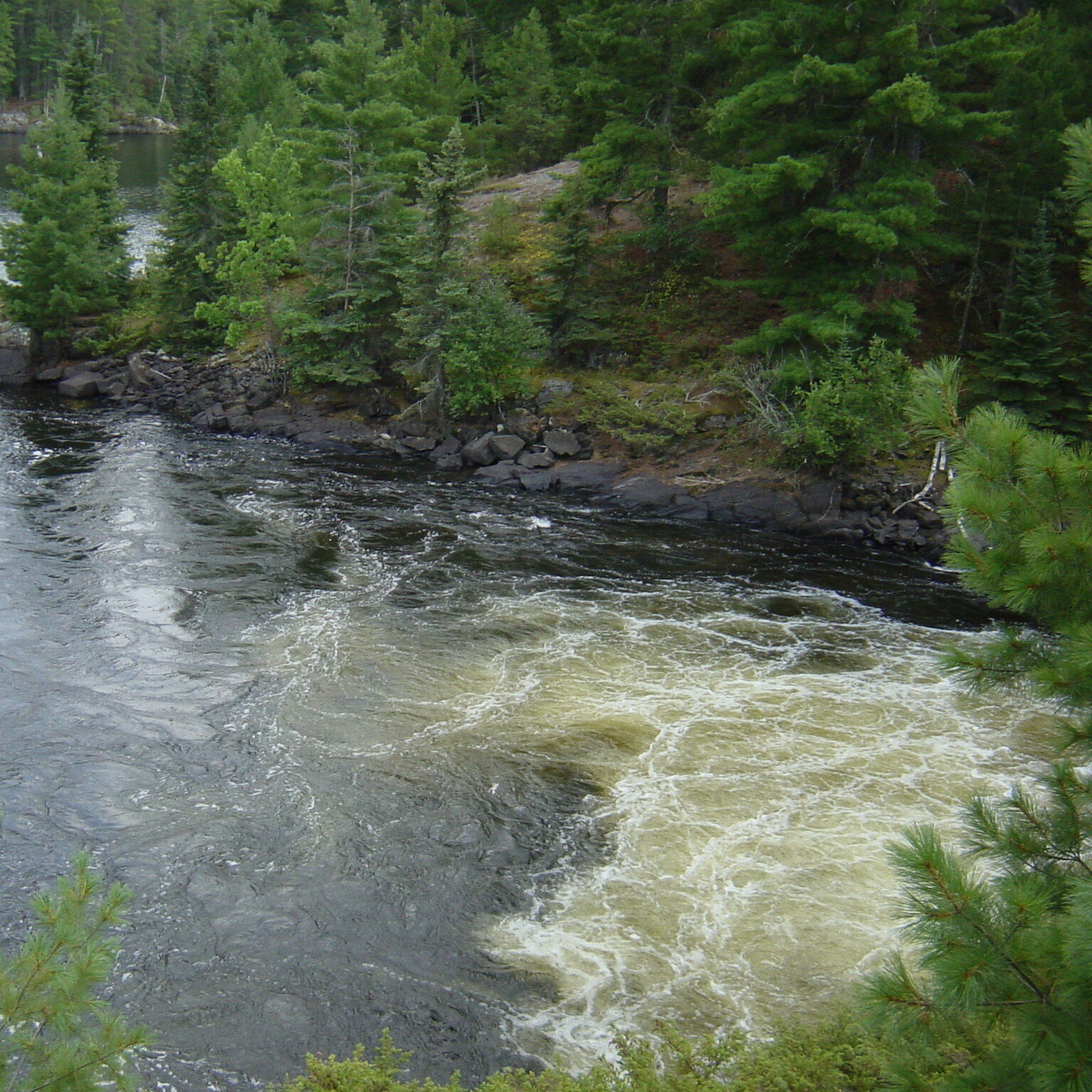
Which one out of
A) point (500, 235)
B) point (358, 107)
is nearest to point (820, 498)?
point (500, 235)

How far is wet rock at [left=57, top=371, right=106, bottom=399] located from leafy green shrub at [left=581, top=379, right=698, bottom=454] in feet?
52.6

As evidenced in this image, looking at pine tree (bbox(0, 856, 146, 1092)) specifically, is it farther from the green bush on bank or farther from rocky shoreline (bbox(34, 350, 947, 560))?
rocky shoreline (bbox(34, 350, 947, 560))

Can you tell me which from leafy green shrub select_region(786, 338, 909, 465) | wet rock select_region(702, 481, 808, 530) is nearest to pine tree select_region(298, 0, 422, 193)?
wet rock select_region(702, 481, 808, 530)

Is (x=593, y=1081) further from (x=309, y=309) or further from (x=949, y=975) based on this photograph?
(x=309, y=309)

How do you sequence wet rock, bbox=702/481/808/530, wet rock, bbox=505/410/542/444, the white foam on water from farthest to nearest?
wet rock, bbox=505/410/542/444
wet rock, bbox=702/481/808/530
the white foam on water

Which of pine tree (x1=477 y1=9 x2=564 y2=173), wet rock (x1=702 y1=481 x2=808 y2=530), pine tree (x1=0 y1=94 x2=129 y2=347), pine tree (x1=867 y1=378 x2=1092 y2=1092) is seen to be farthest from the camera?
pine tree (x1=477 y1=9 x2=564 y2=173)

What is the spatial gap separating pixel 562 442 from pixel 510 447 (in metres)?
1.35

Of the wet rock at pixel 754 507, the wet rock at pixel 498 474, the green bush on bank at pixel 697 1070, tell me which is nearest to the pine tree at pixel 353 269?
the wet rock at pixel 498 474

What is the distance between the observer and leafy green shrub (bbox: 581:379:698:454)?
25.2 meters

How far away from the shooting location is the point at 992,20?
30.3 metres

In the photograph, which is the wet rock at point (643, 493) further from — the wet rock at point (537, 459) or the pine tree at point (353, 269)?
the pine tree at point (353, 269)

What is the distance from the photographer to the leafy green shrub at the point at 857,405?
69.8 ft

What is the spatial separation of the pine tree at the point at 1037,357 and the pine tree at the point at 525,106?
21.0 meters

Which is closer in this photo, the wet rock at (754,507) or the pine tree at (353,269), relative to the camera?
the wet rock at (754,507)
